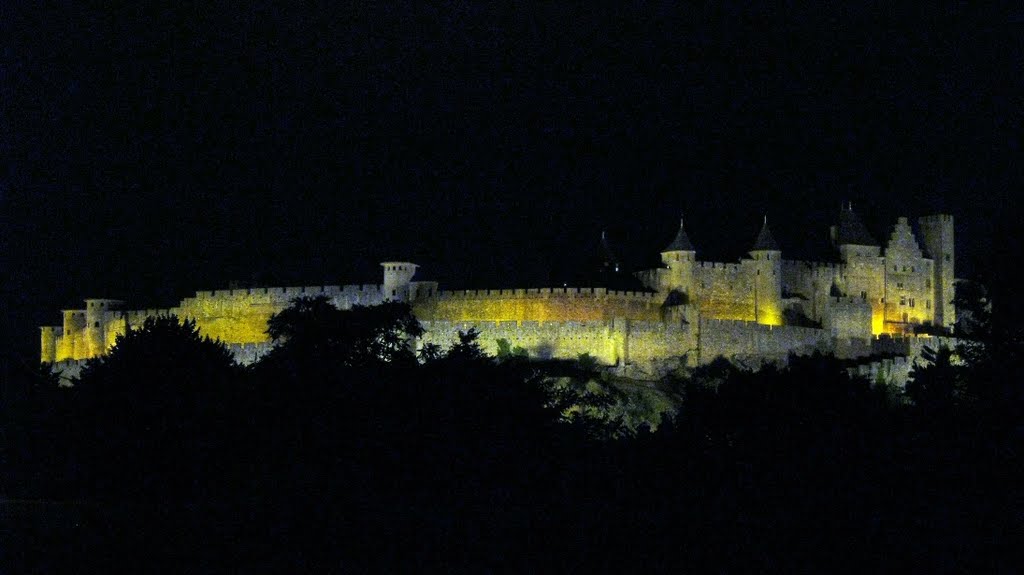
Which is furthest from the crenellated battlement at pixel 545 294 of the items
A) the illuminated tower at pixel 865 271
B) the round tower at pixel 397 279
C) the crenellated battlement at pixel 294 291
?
the illuminated tower at pixel 865 271

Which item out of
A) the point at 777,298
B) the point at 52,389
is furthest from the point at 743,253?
the point at 52,389

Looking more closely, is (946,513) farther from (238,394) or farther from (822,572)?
(238,394)

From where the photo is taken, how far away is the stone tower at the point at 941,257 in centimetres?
8094

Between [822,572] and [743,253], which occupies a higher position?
[743,253]

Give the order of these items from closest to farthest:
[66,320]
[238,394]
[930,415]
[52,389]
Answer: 1. [930,415]
2. [238,394]
3. [52,389]
4. [66,320]

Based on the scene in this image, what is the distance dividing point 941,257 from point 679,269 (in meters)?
14.4

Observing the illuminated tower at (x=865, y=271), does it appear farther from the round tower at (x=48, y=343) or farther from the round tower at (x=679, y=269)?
the round tower at (x=48, y=343)

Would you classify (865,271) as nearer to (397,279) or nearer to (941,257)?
(941,257)

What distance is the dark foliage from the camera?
27.1m

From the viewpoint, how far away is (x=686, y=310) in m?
72.8

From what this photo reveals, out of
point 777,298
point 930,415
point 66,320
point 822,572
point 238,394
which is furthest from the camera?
point 66,320

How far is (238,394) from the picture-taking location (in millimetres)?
39000

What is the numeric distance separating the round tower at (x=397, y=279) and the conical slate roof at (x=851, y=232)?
70.3ft

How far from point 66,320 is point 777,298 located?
35.4m
